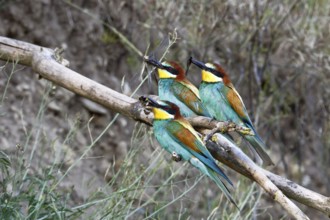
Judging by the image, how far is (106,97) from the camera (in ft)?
11.4

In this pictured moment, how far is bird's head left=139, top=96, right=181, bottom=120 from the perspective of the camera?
3.18 meters

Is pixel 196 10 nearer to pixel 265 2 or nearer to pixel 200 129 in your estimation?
pixel 265 2

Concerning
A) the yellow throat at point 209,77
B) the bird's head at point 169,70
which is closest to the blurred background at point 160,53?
the bird's head at point 169,70

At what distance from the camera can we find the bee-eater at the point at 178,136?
3.15 m

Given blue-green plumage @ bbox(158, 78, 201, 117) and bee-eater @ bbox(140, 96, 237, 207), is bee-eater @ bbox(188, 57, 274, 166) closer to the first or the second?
blue-green plumage @ bbox(158, 78, 201, 117)

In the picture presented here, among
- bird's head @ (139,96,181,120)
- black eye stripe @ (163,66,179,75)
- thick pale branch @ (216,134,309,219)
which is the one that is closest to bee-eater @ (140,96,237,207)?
bird's head @ (139,96,181,120)

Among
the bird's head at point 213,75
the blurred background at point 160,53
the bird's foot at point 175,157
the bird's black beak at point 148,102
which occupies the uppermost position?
the bird's head at point 213,75

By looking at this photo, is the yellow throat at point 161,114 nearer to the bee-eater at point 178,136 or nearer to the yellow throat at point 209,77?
the bee-eater at point 178,136

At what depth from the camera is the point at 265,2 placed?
602 cm

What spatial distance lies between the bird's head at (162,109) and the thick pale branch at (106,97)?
0.16 metres

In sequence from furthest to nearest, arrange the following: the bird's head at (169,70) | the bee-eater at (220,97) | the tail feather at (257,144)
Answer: the bird's head at (169,70)
the bee-eater at (220,97)
the tail feather at (257,144)

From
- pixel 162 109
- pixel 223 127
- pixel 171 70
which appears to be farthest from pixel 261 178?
pixel 171 70

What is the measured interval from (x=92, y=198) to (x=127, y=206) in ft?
0.92

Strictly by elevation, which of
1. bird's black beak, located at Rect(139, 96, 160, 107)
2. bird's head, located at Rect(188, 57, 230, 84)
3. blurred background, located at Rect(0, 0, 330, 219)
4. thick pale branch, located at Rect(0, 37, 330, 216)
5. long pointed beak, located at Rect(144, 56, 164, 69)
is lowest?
blurred background, located at Rect(0, 0, 330, 219)
